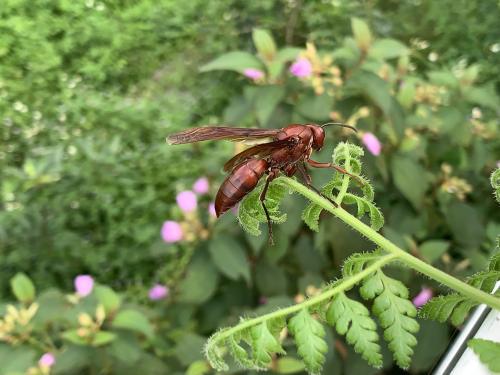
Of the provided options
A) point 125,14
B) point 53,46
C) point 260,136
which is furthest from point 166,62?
point 260,136

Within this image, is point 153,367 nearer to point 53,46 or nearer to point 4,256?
point 4,256

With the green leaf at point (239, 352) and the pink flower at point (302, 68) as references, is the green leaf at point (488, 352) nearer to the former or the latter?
the green leaf at point (239, 352)

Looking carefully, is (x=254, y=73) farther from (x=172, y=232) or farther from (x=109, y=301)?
(x=109, y=301)

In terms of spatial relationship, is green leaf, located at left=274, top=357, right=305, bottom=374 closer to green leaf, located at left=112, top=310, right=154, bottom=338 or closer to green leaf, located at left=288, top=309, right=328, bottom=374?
green leaf, located at left=112, top=310, right=154, bottom=338

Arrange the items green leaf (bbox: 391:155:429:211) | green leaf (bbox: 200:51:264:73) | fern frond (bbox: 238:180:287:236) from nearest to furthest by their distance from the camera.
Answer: fern frond (bbox: 238:180:287:236)
green leaf (bbox: 391:155:429:211)
green leaf (bbox: 200:51:264:73)

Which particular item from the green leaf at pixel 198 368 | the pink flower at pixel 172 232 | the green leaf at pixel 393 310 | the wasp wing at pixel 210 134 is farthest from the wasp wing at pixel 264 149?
the pink flower at pixel 172 232

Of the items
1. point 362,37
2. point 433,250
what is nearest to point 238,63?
point 362,37

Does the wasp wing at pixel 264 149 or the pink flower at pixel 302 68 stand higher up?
the wasp wing at pixel 264 149

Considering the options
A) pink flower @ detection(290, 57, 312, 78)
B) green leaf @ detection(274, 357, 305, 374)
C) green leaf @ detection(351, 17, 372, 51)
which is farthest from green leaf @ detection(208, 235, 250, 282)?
green leaf @ detection(351, 17, 372, 51)
